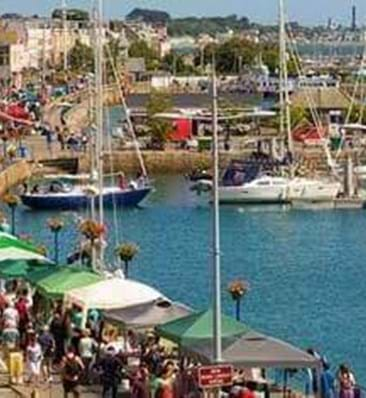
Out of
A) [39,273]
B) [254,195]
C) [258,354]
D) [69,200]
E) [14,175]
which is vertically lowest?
[14,175]

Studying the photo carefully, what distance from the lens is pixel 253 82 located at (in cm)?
17350

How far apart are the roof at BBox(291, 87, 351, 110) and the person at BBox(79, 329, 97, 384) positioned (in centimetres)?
8777

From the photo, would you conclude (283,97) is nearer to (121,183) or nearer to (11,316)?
(121,183)

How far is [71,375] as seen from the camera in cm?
2581

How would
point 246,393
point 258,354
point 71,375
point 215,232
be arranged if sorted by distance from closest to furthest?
point 215,232
point 246,393
point 258,354
point 71,375

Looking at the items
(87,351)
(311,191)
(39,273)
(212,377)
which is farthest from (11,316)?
(311,191)

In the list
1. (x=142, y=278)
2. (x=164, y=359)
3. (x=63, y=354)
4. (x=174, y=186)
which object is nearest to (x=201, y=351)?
(x=164, y=359)

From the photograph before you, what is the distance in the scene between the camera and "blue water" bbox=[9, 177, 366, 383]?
42688 mm

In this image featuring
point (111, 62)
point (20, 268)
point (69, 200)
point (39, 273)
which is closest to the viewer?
point (39, 273)

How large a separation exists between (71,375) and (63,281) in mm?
Result: 5526

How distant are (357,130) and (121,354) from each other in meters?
69.3

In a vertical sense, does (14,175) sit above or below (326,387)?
below

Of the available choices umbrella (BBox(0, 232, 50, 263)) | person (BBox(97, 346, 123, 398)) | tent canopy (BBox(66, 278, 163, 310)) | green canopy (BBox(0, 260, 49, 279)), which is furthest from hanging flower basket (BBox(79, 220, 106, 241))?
person (BBox(97, 346, 123, 398))

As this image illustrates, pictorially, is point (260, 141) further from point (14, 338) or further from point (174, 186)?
point (14, 338)
